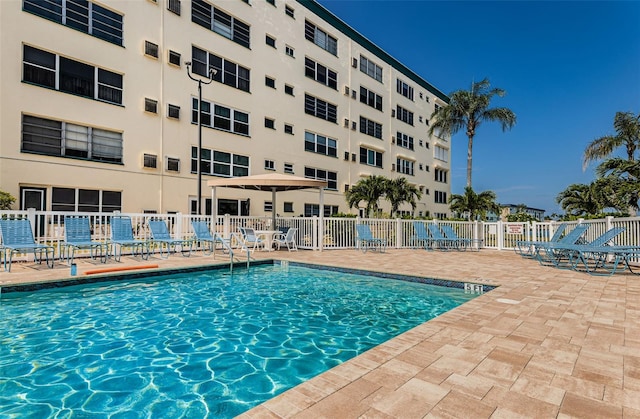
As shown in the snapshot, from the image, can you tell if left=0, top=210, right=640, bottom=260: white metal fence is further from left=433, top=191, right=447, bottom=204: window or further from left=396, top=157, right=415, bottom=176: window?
left=433, top=191, right=447, bottom=204: window

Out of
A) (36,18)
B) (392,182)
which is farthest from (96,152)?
(392,182)

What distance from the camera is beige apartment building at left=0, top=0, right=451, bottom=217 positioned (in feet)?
40.2

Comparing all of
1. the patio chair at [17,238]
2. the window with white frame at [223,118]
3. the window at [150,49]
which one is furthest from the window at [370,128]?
the patio chair at [17,238]

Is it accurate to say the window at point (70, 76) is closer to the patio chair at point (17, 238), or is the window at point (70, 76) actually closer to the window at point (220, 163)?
the window at point (220, 163)

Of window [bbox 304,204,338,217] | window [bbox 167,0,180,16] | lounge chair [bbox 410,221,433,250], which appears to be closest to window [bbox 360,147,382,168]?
window [bbox 304,204,338,217]

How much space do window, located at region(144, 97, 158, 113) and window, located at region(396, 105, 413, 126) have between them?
20976 millimetres

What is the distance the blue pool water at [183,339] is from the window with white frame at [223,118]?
37.3 feet

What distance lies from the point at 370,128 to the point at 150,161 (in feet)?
57.1

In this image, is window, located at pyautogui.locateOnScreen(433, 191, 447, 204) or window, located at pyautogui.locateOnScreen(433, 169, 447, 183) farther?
window, located at pyautogui.locateOnScreen(433, 169, 447, 183)

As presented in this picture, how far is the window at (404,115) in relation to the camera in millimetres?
30828

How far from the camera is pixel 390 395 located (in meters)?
2.27

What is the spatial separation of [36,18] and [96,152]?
4.78m

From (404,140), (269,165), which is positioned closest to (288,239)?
(269,165)

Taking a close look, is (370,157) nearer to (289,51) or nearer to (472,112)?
(472,112)
